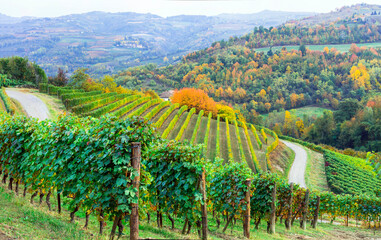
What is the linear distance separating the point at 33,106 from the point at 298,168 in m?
41.8

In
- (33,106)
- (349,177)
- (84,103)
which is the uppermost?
(33,106)

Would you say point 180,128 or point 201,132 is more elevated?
point 180,128

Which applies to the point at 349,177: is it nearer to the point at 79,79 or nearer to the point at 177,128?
the point at 177,128

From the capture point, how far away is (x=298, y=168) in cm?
4884

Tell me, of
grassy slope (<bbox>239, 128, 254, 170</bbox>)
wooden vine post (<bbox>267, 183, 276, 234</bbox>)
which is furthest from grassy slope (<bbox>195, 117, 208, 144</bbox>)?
wooden vine post (<bbox>267, 183, 276, 234</bbox>)

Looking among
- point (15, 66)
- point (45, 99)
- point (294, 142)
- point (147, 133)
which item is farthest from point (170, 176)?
point (294, 142)

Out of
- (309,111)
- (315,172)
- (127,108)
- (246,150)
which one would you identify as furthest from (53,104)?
(309,111)

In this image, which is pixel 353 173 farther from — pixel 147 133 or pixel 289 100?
pixel 289 100

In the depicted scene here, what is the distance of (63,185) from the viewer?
8703mm

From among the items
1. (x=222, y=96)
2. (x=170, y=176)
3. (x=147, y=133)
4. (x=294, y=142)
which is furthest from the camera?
(x=222, y=96)

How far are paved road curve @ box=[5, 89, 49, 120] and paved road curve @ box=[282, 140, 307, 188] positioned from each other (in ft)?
108

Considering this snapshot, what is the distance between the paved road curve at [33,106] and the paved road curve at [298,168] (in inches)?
1301

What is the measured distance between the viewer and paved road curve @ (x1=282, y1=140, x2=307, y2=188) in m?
42.2

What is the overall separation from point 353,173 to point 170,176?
1936 inches
